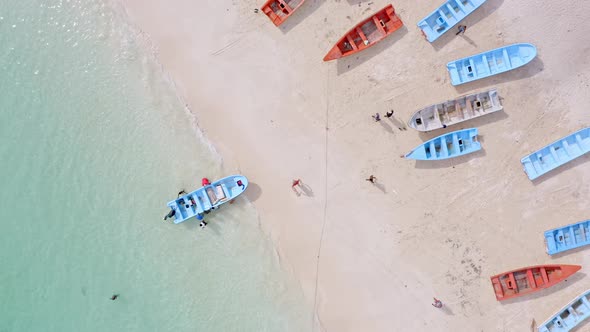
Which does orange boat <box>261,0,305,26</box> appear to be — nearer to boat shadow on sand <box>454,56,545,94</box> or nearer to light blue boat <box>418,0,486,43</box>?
light blue boat <box>418,0,486,43</box>

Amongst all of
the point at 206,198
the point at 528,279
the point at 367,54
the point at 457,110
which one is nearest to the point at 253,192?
the point at 206,198

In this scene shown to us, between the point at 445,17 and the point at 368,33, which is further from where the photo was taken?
the point at 368,33

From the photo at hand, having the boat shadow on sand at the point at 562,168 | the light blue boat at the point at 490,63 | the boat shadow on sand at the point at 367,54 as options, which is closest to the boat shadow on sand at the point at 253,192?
the boat shadow on sand at the point at 367,54

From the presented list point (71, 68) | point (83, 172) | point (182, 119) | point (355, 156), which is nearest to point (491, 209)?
point (355, 156)

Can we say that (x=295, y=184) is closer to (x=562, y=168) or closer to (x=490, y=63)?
(x=490, y=63)

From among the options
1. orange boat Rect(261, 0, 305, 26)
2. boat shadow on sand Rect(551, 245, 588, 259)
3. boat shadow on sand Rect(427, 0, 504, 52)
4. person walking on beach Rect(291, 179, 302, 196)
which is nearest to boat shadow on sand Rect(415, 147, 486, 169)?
boat shadow on sand Rect(427, 0, 504, 52)

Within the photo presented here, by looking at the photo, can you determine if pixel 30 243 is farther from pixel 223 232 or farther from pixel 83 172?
pixel 223 232
